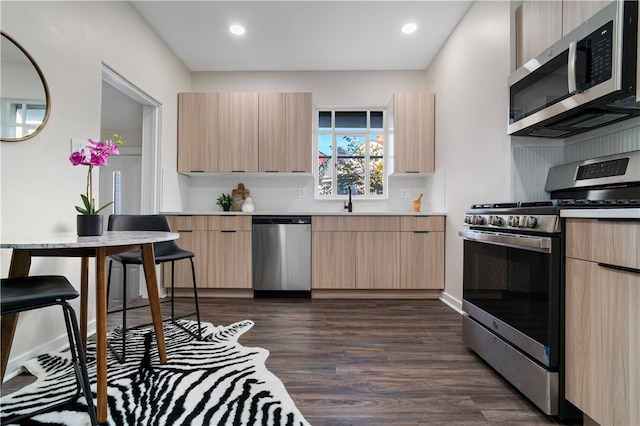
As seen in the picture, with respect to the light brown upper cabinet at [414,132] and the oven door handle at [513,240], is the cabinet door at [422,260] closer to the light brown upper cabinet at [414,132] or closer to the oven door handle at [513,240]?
the light brown upper cabinet at [414,132]

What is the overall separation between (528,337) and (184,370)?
1.73 metres

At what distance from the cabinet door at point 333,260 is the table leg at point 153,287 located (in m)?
1.66

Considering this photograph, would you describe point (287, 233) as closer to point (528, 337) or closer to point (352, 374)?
point (352, 374)

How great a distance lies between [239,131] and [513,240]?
2.94m

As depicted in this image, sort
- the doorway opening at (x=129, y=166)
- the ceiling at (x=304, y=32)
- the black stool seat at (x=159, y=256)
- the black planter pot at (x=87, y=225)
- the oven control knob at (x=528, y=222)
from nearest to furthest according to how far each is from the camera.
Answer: the oven control knob at (x=528, y=222) < the black planter pot at (x=87, y=225) < the black stool seat at (x=159, y=256) < the ceiling at (x=304, y=32) < the doorway opening at (x=129, y=166)

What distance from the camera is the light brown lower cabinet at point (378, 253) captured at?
310 centimetres

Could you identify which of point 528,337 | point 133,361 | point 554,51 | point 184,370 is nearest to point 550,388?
point 528,337

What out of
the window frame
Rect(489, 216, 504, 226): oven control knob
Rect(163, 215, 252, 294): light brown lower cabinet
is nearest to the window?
the window frame

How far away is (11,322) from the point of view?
131 centimetres

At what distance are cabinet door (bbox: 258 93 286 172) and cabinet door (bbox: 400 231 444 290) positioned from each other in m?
1.69

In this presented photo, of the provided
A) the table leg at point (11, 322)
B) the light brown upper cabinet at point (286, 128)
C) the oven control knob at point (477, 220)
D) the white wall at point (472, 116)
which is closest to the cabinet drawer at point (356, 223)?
the white wall at point (472, 116)

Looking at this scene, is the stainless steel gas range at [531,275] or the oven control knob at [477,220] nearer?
the stainless steel gas range at [531,275]

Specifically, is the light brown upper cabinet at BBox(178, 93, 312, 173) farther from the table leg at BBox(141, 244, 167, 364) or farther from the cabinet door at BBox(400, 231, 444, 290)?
the table leg at BBox(141, 244, 167, 364)

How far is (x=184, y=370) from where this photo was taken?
162 cm
